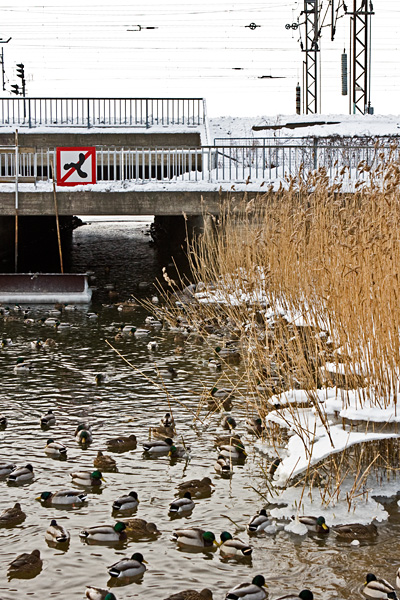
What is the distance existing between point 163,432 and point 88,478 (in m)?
1.43

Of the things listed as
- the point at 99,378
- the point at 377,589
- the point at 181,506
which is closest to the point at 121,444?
the point at 181,506

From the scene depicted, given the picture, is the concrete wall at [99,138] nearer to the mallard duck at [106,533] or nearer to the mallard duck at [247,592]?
the mallard duck at [106,533]

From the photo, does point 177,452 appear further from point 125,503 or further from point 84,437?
point 125,503

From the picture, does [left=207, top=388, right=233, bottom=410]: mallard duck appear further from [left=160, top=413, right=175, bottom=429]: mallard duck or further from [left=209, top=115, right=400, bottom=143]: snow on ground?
[left=209, top=115, right=400, bottom=143]: snow on ground

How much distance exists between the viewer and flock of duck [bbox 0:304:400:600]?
19.1ft

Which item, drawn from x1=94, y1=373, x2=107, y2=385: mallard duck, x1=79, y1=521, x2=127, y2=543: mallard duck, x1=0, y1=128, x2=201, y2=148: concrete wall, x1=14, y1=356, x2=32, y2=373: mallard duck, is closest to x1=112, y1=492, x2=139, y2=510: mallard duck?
x1=79, y1=521, x2=127, y2=543: mallard duck

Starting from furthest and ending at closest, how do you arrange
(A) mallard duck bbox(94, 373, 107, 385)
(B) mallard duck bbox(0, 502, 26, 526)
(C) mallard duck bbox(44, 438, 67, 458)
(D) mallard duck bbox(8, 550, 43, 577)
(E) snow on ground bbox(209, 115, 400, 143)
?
(E) snow on ground bbox(209, 115, 400, 143) → (A) mallard duck bbox(94, 373, 107, 385) → (C) mallard duck bbox(44, 438, 67, 458) → (B) mallard duck bbox(0, 502, 26, 526) → (D) mallard duck bbox(8, 550, 43, 577)

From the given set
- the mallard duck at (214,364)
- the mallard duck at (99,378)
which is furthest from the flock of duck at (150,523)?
the mallard duck at (214,364)

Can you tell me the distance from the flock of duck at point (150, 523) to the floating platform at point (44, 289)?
28.7 ft

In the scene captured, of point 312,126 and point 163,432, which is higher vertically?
point 312,126

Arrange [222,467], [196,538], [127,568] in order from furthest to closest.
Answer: [222,467]
[196,538]
[127,568]

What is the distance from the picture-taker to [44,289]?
17.9 meters

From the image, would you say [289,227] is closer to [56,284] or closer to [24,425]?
[24,425]

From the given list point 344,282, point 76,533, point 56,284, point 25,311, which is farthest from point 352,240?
point 56,284
